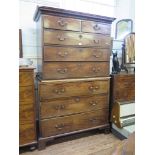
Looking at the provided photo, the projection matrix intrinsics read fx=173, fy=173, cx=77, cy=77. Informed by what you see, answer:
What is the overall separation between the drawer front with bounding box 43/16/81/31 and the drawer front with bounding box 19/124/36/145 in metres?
1.20

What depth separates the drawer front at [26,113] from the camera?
2.01 metres

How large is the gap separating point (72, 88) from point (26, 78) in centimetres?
59

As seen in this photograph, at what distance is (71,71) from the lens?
2.21 m

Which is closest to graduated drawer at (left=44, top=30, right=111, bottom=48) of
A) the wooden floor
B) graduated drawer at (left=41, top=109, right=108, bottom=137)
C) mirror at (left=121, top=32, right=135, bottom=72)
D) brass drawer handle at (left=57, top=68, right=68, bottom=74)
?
brass drawer handle at (left=57, top=68, right=68, bottom=74)

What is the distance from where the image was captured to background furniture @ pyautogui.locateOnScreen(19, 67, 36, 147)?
197 cm

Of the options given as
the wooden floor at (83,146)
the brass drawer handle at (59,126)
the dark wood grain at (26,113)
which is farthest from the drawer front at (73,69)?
the wooden floor at (83,146)

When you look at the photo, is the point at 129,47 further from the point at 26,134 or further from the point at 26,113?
the point at 26,134

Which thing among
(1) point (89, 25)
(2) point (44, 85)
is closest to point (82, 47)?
(1) point (89, 25)
